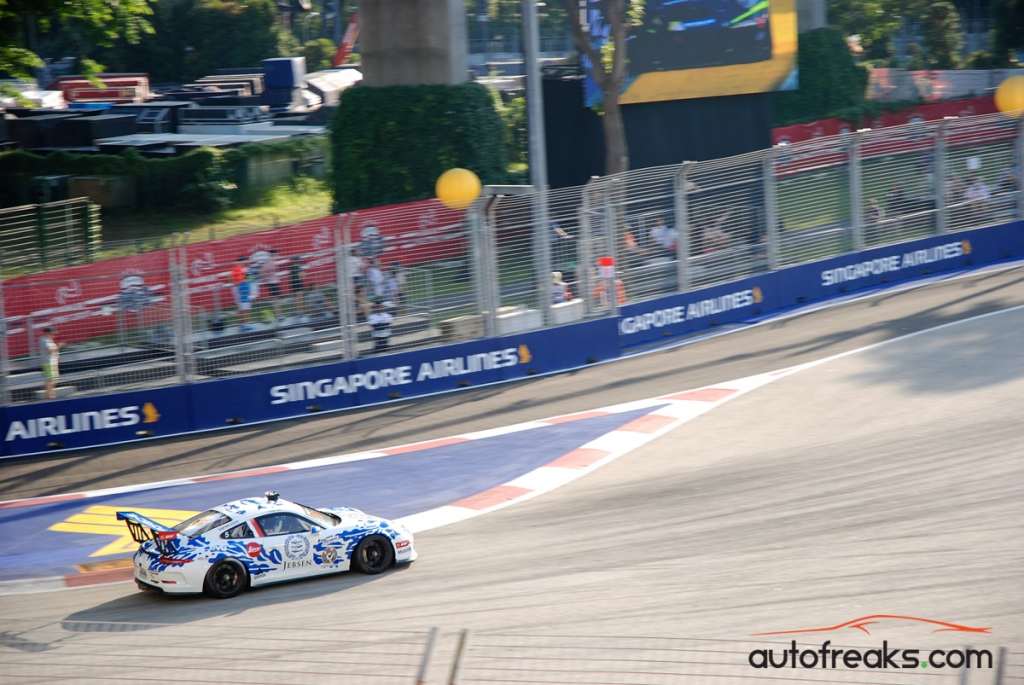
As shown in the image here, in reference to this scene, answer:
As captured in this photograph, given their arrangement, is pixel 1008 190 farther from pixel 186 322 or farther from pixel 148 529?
pixel 148 529

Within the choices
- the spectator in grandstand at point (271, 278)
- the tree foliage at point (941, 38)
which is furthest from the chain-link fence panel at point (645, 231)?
the tree foliage at point (941, 38)

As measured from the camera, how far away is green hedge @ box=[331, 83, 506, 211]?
1268 inches

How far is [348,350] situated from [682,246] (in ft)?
22.3

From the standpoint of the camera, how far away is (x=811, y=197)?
24969 mm

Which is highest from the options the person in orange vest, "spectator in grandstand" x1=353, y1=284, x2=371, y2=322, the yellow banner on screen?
the yellow banner on screen

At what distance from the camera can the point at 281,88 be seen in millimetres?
58000

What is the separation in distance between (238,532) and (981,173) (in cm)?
2005

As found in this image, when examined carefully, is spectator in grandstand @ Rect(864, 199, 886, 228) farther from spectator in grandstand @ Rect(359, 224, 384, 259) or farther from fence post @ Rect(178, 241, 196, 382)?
fence post @ Rect(178, 241, 196, 382)

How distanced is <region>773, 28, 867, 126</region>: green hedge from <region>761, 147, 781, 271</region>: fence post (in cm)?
2376

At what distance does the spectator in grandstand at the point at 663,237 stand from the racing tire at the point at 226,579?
12.3m

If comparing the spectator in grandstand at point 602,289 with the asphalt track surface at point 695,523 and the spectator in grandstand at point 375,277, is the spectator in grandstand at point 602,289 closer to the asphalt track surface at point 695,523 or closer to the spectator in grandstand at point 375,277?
the asphalt track surface at point 695,523

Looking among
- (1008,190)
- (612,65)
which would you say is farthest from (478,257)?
(1008,190)

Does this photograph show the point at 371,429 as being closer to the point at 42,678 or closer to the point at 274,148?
the point at 42,678

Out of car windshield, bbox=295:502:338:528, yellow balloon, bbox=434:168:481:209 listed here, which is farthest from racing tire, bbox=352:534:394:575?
yellow balloon, bbox=434:168:481:209
